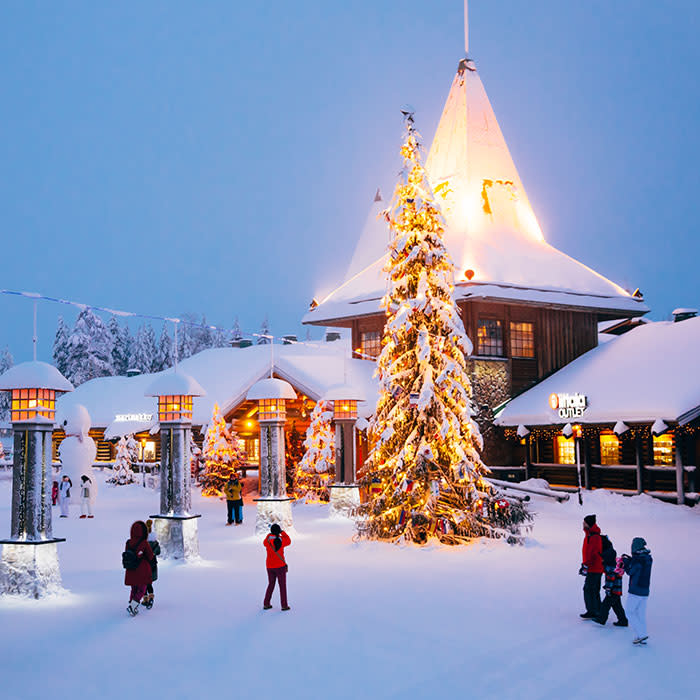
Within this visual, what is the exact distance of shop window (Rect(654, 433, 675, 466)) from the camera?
2839 cm

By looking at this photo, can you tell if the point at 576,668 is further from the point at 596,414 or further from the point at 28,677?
the point at 596,414

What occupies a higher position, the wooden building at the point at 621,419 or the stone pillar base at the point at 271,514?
the wooden building at the point at 621,419

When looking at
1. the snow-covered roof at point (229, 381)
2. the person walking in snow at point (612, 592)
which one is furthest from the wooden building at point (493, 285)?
the person walking in snow at point (612, 592)

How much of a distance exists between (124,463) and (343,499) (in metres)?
19.6

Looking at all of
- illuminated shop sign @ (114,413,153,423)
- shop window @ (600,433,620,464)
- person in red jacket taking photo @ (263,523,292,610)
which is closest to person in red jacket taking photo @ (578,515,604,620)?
person in red jacket taking photo @ (263,523,292,610)

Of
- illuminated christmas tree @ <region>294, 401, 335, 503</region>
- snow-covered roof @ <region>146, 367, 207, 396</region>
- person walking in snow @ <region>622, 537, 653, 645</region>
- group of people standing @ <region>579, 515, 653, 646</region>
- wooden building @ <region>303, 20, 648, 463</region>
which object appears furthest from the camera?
wooden building @ <region>303, 20, 648, 463</region>

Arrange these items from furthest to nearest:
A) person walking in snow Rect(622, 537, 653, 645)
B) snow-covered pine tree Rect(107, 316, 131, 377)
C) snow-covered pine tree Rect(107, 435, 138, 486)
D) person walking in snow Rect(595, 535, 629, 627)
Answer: snow-covered pine tree Rect(107, 316, 131, 377) → snow-covered pine tree Rect(107, 435, 138, 486) → person walking in snow Rect(595, 535, 629, 627) → person walking in snow Rect(622, 537, 653, 645)

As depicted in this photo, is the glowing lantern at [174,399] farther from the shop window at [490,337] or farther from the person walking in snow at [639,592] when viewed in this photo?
the shop window at [490,337]

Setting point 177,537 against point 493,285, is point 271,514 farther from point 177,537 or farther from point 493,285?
point 493,285

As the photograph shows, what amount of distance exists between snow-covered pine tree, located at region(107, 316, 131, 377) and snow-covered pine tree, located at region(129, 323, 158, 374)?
1646mm

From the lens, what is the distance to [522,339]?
110 ft

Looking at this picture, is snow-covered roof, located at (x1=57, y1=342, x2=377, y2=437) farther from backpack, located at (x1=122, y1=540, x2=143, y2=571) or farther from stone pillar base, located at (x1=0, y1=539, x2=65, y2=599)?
backpack, located at (x1=122, y1=540, x2=143, y2=571)

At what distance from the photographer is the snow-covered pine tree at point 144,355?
264ft

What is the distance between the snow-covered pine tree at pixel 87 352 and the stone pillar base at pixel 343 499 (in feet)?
166
